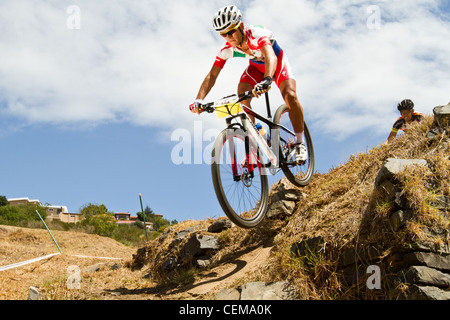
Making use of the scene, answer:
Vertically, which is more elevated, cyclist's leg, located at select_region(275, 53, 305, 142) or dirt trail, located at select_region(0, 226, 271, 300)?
cyclist's leg, located at select_region(275, 53, 305, 142)

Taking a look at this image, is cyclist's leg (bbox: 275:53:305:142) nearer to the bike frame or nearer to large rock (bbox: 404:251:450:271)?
the bike frame

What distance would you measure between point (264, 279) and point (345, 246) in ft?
3.96

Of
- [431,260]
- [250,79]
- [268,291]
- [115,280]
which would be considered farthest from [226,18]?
[115,280]

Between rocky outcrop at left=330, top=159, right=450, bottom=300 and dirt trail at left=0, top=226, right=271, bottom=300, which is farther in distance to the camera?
dirt trail at left=0, top=226, right=271, bottom=300

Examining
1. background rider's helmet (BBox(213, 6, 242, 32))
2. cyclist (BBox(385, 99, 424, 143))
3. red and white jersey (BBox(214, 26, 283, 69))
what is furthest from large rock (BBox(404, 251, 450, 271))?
cyclist (BBox(385, 99, 424, 143))

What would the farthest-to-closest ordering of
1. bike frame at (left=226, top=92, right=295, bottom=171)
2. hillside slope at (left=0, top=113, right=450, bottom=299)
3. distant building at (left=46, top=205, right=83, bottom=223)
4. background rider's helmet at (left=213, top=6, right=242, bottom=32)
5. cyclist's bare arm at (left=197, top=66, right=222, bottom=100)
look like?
distant building at (left=46, top=205, right=83, bottom=223) → cyclist's bare arm at (left=197, top=66, right=222, bottom=100) → bike frame at (left=226, top=92, right=295, bottom=171) → background rider's helmet at (left=213, top=6, right=242, bottom=32) → hillside slope at (left=0, top=113, right=450, bottom=299)

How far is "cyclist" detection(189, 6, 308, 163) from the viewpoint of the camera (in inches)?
223

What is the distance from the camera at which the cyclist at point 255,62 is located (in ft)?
18.6

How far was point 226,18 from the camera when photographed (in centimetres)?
562

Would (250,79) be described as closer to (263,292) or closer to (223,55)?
(223,55)

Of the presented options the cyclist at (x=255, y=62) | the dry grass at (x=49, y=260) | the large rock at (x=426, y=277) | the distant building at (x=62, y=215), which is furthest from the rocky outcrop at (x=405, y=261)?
the distant building at (x=62, y=215)

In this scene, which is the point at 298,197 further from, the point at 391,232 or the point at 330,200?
the point at 391,232

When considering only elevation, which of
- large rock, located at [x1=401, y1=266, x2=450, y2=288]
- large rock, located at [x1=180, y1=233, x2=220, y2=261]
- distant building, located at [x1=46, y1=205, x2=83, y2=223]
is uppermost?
distant building, located at [x1=46, y1=205, x2=83, y2=223]

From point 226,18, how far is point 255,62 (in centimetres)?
123
